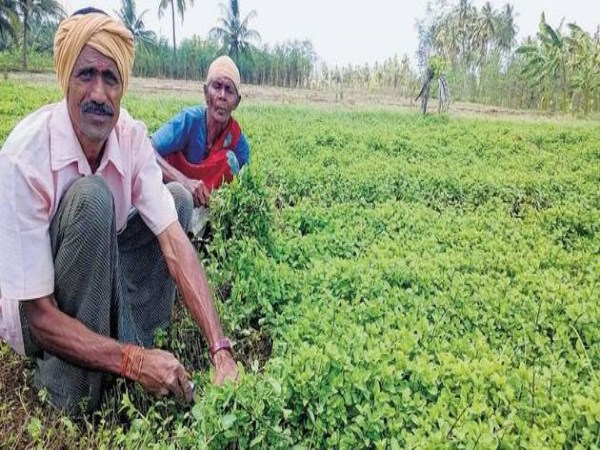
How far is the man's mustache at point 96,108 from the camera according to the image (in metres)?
2.28

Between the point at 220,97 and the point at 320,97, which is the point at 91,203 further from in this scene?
the point at 320,97

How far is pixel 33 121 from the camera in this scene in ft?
7.48

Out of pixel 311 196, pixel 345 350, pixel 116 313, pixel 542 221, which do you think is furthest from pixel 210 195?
pixel 542 221

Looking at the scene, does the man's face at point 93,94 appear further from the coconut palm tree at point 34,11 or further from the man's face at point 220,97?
the coconut palm tree at point 34,11

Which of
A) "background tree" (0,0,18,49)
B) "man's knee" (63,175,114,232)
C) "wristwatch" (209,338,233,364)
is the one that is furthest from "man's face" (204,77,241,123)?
"background tree" (0,0,18,49)

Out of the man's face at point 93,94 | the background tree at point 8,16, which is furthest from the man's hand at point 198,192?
the background tree at point 8,16

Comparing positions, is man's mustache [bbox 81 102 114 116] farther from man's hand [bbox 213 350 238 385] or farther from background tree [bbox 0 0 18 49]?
background tree [bbox 0 0 18 49]

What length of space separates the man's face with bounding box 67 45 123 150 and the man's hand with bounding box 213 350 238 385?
1045 mm

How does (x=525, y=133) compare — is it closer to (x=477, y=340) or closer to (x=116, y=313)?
(x=477, y=340)

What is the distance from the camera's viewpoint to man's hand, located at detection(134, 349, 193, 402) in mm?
2051

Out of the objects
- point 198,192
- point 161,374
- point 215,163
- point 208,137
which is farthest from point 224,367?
point 208,137

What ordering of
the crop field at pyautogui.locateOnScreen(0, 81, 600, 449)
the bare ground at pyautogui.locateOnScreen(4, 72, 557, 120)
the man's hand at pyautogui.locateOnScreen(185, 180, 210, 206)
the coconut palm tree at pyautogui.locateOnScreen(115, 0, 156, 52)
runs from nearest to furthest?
1. the crop field at pyautogui.locateOnScreen(0, 81, 600, 449)
2. the man's hand at pyautogui.locateOnScreen(185, 180, 210, 206)
3. the bare ground at pyautogui.locateOnScreen(4, 72, 557, 120)
4. the coconut palm tree at pyautogui.locateOnScreen(115, 0, 156, 52)

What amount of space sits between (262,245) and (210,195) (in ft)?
1.66

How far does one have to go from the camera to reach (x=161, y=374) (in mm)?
2051
